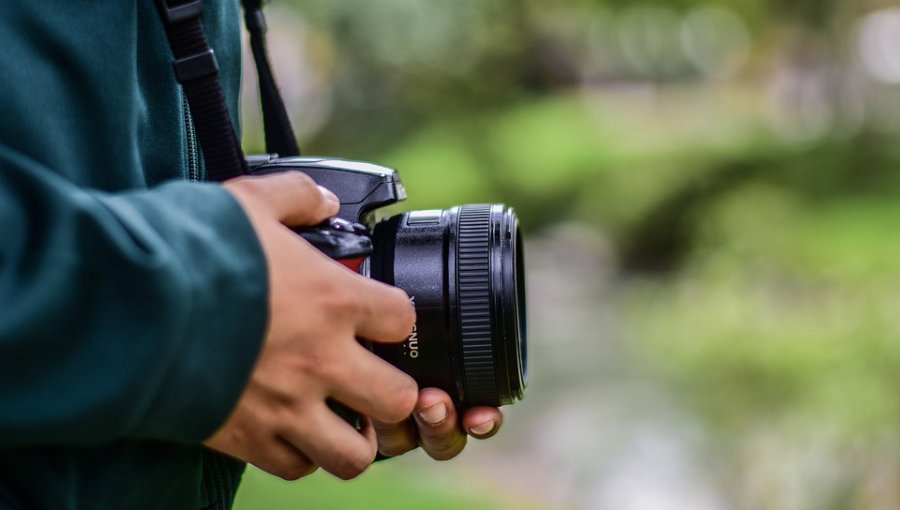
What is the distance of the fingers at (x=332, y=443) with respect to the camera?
3.09ft

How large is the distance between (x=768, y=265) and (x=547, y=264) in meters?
4.16

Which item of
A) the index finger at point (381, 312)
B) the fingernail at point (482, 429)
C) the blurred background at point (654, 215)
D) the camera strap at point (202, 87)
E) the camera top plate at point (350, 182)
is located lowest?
the blurred background at point (654, 215)

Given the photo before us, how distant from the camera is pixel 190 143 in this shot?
1.10 metres

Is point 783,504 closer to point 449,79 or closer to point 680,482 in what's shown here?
point 680,482

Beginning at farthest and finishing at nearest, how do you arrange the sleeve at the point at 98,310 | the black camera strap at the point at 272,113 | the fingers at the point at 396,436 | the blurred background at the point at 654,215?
the blurred background at the point at 654,215
the black camera strap at the point at 272,113
the fingers at the point at 396,436
the sleeve at the point at 98,310

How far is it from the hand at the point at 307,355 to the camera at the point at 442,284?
13 cm

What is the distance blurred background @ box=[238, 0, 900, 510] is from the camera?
380cm

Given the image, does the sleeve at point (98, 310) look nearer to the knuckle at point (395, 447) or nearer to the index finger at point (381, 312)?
the index finger at point (381, 312)

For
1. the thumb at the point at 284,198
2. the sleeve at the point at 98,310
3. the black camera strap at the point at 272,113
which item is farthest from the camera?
the black camera strap at the point at 272,113

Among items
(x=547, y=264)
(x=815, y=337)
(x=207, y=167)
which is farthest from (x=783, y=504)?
(x=547, y=264)

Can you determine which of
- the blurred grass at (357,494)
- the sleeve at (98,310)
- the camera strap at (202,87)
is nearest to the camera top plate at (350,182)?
the camera strap at (202,87)

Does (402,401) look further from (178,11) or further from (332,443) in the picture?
(178,11)

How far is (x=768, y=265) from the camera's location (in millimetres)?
5516

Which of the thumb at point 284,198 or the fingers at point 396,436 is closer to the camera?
the thumb at point 284,198
